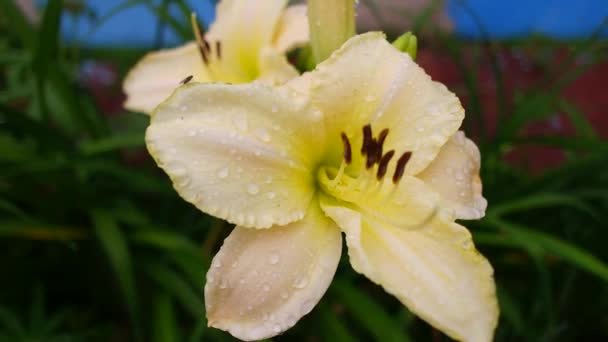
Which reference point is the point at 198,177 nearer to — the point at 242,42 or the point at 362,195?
the point at 362,195

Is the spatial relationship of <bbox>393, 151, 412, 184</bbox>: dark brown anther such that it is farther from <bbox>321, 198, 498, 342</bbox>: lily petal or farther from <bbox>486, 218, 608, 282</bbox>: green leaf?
<bbox>486, 218, 608, 282</bbox>: green leaf

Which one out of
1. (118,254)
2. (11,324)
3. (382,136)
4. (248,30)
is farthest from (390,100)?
(11,324)

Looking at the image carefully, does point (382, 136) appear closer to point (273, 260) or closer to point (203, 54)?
Result: point (273, 260)

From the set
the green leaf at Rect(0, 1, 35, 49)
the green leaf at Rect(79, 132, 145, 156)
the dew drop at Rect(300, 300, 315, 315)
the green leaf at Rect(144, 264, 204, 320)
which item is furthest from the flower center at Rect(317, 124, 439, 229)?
the green leaf at Rect(0, 1, 35, 49)

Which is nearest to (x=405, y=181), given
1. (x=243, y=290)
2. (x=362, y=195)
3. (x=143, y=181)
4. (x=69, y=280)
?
(x=362, y=195)

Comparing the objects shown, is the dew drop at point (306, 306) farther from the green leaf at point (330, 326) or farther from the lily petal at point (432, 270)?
the green leaf at point (330, 326)

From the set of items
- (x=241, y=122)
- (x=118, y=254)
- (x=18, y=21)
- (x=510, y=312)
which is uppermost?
(x=241, y=122)
